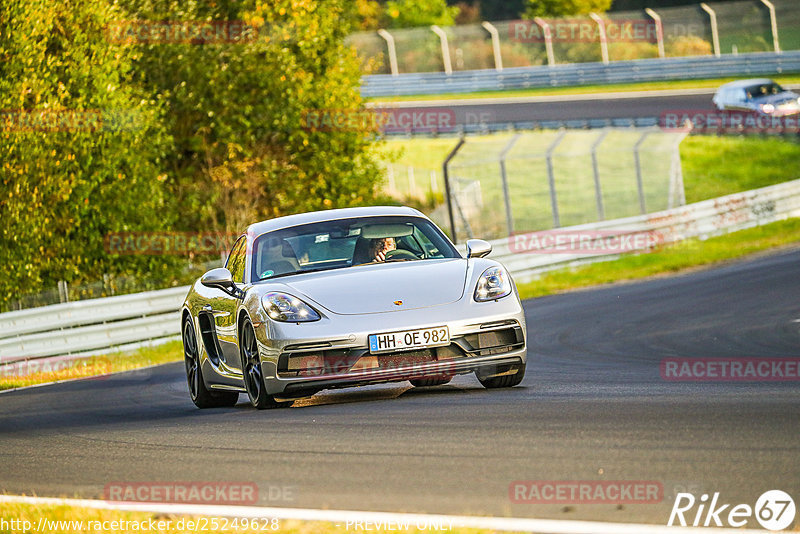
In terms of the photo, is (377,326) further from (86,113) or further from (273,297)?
(86,113)

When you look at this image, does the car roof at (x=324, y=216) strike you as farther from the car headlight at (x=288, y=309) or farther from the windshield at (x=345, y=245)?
the car headlight at (x=288, y=309)

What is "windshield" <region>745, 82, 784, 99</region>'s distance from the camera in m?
39.4

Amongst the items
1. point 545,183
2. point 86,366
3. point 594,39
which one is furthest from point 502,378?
point 594,39

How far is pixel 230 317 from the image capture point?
377 inches

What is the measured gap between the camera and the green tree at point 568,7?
6341 centimetres

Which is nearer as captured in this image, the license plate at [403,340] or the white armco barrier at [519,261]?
the license plate at [403,340]

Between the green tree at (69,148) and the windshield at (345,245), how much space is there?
1225 centimetres

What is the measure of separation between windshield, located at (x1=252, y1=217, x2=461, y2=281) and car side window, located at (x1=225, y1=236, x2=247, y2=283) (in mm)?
205

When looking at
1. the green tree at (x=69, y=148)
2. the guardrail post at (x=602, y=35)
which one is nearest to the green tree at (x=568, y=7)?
the guardrail post at (x=602, y=35)

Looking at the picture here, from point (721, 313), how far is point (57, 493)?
33.4 ft

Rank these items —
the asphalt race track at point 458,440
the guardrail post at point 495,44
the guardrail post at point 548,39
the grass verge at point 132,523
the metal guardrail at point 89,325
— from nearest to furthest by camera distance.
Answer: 1. the grass verge at point 132,523
2. the asphalt race track at point 458,440
3. the metal guardrail at point 89,325
4. the guardrail post at point 495,44
5. the guardrail post at point 548,39

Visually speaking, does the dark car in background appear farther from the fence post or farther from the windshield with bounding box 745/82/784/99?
the fence post

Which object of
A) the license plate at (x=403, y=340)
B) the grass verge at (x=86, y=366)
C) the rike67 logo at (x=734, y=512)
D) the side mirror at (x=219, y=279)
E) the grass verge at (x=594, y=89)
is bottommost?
the grass verge at (x=594, y=89)

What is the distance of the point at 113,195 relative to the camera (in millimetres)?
23641
